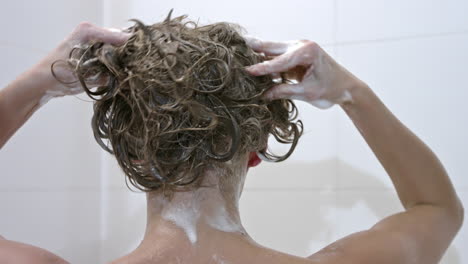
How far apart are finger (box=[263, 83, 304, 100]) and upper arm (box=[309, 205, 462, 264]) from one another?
28 centimetres

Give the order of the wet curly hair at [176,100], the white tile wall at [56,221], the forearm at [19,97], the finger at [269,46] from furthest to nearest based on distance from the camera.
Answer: the white tile wall at [56,221] < the forearm at [19,97] < the finger at [269,46] < the wet curly hair at [176,100]

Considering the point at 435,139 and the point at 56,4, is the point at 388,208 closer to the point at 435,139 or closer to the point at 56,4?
the point at 435,139

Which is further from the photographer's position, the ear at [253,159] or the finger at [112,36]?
the ear at [253,159]

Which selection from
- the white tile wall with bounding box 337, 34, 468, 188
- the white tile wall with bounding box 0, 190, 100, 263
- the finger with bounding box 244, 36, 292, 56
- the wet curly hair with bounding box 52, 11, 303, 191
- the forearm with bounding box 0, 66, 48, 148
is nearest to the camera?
the wet curly hair with bounding box 52, 11, 303, 191

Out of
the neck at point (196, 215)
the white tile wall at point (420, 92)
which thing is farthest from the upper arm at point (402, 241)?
the white tile wall at point (420, 92)

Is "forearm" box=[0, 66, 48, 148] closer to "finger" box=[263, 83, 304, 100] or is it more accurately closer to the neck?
the neck

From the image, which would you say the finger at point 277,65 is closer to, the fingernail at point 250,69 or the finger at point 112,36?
the fingernail at point 250,69

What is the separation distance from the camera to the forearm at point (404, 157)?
118 cm

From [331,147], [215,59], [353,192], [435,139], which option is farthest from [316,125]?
[215,59]

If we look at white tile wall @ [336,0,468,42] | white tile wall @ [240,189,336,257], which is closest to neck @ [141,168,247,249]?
white tile wall @ [240,189,336,257]

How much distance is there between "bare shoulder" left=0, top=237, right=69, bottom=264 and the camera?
3.22 feet

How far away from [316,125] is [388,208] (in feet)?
0.99

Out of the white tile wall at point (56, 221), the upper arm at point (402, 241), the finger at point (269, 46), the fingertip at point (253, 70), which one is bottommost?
the white tile wall at point (56, 221)

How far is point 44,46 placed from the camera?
1782 millimetres
